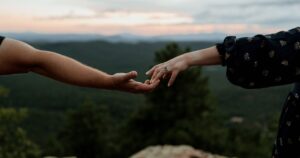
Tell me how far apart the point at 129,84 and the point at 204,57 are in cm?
36

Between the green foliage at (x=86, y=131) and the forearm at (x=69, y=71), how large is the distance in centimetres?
3614

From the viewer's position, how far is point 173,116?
2998 cm

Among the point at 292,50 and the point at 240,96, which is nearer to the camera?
the point at 292,50

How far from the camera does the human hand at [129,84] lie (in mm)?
2330

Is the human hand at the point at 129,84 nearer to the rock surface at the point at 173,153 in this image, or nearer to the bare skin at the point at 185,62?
the bare skin at the point at 185,62

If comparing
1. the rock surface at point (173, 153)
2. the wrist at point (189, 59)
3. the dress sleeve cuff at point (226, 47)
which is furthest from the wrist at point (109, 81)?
the rock surface at point (173, 153)

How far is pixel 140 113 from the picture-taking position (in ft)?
100

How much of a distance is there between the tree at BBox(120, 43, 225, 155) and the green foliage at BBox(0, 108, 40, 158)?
8.00 meters

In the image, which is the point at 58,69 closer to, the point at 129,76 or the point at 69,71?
the point at 69,71

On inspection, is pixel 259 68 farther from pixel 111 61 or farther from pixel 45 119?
pixel 111 61

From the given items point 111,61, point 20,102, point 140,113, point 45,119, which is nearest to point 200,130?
point 140,113

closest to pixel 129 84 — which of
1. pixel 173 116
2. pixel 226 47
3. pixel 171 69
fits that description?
pixel 171 69

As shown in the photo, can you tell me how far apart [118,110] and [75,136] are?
54.7 meters

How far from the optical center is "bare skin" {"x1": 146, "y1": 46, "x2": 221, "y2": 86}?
88.5 inches
